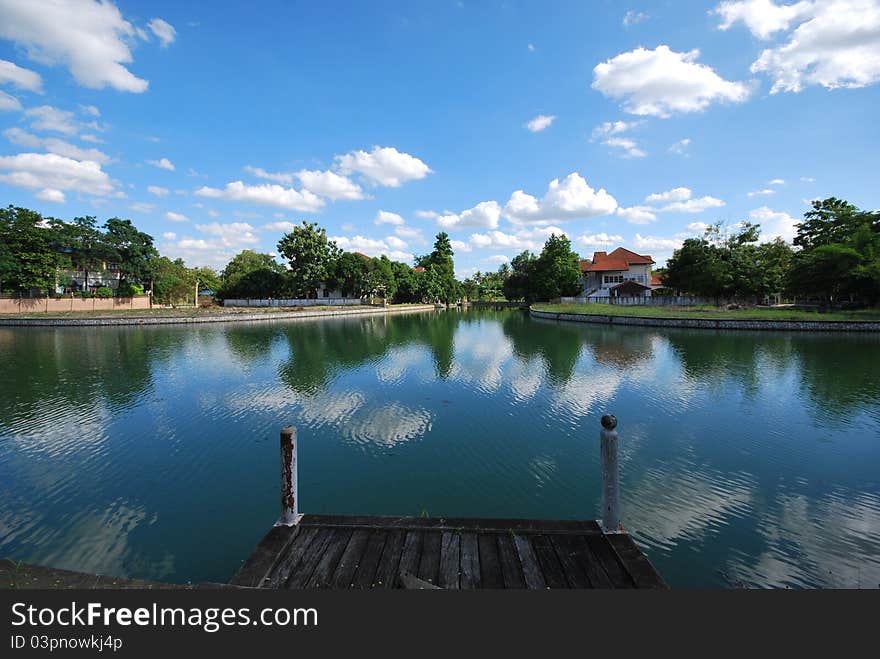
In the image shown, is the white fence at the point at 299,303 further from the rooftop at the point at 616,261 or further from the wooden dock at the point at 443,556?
the wooden dock at the point at 443,556

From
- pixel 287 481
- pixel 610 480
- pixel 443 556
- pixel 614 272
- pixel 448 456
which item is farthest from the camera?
pixel 614 272

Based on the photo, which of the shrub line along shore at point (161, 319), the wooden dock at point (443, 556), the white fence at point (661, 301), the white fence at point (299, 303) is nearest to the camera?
the wooden dock at point (443, 556)

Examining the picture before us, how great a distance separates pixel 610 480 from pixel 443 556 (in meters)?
2.01

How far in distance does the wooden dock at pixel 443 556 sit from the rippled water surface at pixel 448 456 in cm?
123

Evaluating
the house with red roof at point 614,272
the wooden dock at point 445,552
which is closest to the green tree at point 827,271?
the house with red roof at point 614,272

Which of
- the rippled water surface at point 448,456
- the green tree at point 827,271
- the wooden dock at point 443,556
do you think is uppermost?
the green tree at point 827,271

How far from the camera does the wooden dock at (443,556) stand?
354cm

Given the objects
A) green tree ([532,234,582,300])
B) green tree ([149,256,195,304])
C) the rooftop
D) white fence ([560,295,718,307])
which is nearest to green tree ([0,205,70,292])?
green tree ([149,256,195,304])

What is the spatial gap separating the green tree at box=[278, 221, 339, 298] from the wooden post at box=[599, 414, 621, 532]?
5618 cm

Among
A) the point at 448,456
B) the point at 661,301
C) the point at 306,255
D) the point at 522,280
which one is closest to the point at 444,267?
the point at 522,280

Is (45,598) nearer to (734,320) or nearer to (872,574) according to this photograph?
(872,574)

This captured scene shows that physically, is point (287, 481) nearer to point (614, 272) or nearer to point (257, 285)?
point (257, 285)

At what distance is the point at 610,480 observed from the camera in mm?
4320

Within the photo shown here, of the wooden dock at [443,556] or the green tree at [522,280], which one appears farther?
the green tree at [522,280]
